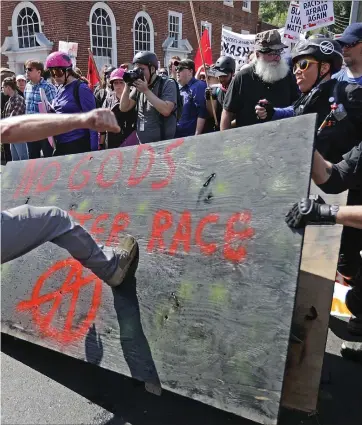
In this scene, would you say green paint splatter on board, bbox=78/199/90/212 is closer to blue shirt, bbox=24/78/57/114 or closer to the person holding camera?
the person holding camera

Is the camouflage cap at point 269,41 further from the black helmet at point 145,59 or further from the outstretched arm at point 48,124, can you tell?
the outstretched arm at point 48,124

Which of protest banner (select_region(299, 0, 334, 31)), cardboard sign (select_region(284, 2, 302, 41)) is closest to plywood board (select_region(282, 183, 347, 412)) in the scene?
protest banner (select_region(299, 0, 334, 31))

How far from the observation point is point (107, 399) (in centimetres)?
248

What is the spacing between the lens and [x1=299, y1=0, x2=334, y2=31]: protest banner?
702 cm

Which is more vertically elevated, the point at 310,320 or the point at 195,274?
the point at 195,274

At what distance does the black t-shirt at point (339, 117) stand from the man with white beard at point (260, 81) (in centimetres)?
98

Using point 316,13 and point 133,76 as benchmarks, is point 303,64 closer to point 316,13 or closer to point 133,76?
point 133,76

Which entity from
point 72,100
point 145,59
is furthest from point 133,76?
point 72,100

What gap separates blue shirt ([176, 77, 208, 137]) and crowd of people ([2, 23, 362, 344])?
12 mm

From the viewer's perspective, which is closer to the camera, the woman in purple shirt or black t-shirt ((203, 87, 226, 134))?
the woman in purple shirt

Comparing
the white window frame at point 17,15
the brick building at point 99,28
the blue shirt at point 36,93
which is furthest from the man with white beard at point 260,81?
the white window frame at point 17,15

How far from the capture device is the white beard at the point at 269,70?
384 centimetres

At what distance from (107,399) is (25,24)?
1869cm

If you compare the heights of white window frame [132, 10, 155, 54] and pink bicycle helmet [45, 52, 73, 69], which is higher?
pink bicycle helmet [45, 52, 73, 69]
